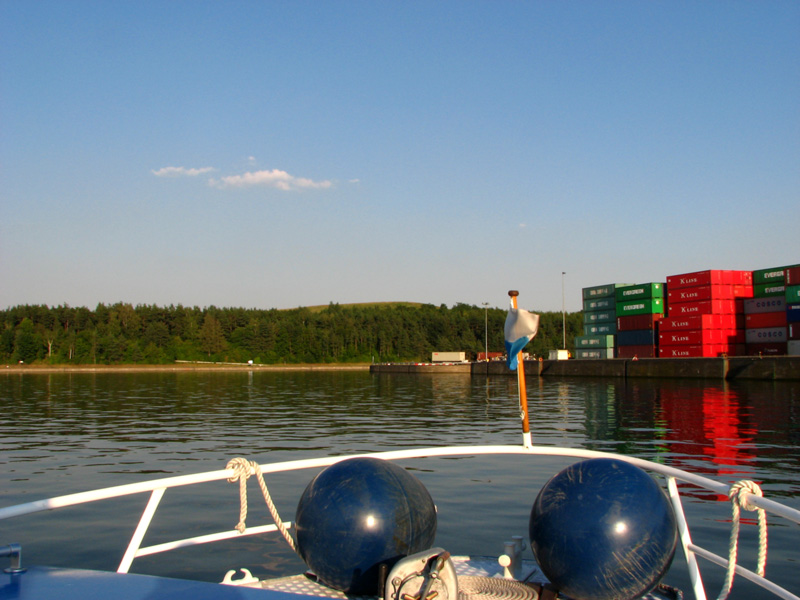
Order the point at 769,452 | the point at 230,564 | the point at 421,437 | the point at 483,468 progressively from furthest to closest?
the point at 421,437
the point at 769,452
the point at 483,468
the point at 230,564

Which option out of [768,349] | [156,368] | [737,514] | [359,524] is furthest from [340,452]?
[156,368]

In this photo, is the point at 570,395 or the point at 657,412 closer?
the point at 657,412

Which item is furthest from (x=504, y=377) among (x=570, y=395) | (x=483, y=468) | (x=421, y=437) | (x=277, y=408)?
(x=483, y=468)

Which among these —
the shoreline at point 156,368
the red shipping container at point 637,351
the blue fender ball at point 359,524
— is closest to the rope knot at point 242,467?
the blue fender ball at point 359,524

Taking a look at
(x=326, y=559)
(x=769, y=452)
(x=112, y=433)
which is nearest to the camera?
(x=326, y=559)

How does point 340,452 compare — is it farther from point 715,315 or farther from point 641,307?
point 641,307

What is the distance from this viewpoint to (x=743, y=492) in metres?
4.28

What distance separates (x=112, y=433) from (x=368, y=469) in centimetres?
2522

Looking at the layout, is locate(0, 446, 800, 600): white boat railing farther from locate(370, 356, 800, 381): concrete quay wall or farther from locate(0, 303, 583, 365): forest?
locate(0, 303, 583, 365): forest

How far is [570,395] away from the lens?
165 ft

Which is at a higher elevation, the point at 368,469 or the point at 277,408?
the point at 368,469

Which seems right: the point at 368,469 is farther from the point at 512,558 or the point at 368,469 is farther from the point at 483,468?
the point at 483,468

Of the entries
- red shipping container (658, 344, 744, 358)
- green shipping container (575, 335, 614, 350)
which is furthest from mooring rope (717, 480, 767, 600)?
green shipping container (575, 335, 614, 350)

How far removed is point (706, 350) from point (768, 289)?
913 centimetres
